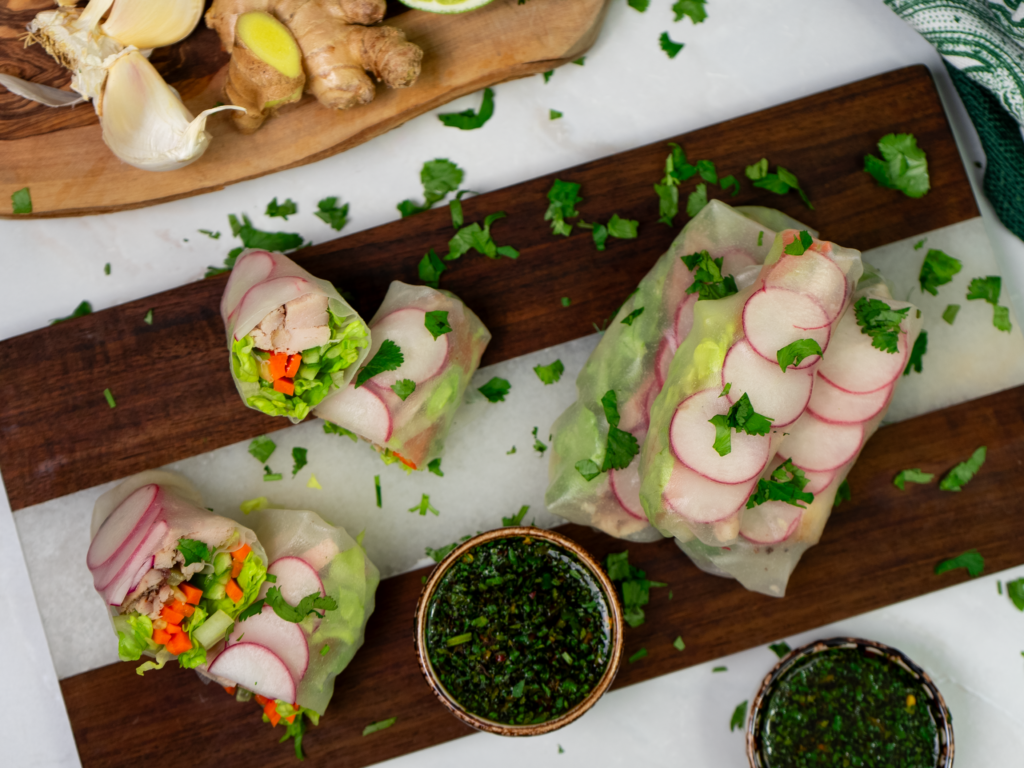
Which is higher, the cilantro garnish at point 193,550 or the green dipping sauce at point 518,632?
the cilantro garnish at point 193,550

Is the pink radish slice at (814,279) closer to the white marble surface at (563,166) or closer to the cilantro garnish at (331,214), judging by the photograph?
the white marble surface at (563,166)

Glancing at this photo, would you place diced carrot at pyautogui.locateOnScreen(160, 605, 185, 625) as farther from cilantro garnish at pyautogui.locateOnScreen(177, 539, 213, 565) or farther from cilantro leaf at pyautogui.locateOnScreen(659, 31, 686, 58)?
cilantro leaf at pyautogui.locateOnScreen(659, 31, 686, 58)

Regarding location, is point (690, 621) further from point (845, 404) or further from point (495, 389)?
point (495, 389)

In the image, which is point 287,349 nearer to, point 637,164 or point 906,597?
point 637,164

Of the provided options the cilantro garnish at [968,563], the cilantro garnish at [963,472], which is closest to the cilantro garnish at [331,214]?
the cilantro garnish at [963,472]

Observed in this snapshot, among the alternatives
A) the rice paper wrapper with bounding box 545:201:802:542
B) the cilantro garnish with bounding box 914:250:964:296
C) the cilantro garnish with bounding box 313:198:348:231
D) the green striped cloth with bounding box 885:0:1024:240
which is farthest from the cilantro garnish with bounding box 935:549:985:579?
the cilantro garnish with bounding box 313:198:348:231

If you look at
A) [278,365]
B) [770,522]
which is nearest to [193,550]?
[278,365]
